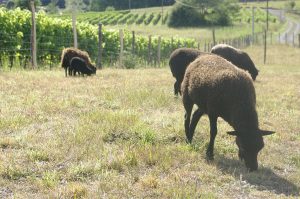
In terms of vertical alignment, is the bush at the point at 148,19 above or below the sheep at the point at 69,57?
above

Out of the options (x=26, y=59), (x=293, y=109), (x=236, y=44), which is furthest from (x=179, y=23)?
(x=293, y=109)

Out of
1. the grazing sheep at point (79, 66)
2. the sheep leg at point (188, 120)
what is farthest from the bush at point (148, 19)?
the sheep leg at point (188, 120)

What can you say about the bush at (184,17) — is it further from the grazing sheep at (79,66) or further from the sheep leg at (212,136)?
the sheep leg at (212,136)

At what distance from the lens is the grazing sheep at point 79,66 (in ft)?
53.5

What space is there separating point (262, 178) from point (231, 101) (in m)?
1.25

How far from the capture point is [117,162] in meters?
6.50

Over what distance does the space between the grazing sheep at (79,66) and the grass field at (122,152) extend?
4.57 metres

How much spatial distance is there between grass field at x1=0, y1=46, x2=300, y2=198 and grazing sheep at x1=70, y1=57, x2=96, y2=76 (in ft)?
15.0

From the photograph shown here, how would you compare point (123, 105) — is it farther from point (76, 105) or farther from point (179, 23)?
point (179, 23)

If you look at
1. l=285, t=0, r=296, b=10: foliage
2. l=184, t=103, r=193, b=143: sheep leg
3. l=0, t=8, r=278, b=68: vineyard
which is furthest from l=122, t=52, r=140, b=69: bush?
l=285, t=0, r=296, b=10: foliage

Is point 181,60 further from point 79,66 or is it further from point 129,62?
point 129,62

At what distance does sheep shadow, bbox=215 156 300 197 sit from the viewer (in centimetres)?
634

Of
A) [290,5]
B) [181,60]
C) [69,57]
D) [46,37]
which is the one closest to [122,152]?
[181,60]

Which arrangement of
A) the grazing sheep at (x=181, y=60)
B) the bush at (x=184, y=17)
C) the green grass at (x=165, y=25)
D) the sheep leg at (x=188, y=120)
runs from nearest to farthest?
the sheep leg at (x=188, y=120) → the grazing sheep at (x=181, y=60) → the green grass at (x=165, y=25) → the bush at (x=184, y=17)
